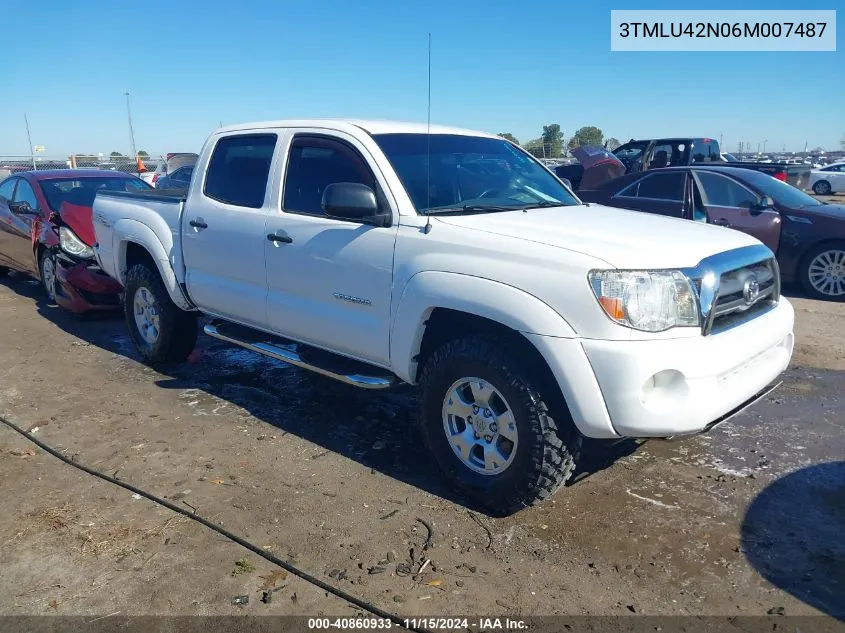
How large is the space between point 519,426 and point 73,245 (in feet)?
21.1

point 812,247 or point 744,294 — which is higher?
point 744,294

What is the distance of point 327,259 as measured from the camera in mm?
4203

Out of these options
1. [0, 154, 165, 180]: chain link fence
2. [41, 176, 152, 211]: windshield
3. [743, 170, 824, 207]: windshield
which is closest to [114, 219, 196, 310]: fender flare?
[41, 176, 152, 211]: windshield

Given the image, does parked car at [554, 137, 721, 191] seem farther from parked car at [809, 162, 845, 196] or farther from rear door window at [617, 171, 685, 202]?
parked car at [809, 162, 845, 196]

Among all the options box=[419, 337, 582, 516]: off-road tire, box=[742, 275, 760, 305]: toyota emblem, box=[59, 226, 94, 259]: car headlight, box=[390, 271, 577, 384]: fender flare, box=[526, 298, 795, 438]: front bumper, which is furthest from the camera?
box=[59, 226, 94, 259]: car headlight

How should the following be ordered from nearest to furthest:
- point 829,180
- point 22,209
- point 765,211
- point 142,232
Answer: point 142,232
point 22,209
point 765,211
point 829,180

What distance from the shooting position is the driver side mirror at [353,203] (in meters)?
3.85

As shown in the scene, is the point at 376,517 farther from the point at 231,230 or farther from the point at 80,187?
the point at 80,187

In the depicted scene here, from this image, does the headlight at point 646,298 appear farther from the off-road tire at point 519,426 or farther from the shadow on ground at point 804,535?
the shadow on ground at point 804,535

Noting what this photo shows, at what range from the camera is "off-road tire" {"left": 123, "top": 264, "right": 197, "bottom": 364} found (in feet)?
19.1

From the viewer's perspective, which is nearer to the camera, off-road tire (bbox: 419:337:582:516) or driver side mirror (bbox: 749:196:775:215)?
off-road tire (bbox: 419:337:582:516)

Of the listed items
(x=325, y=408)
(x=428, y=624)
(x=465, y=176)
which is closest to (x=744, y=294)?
(x=465, y=176)

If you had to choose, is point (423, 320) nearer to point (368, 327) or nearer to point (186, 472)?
point (368, 327)

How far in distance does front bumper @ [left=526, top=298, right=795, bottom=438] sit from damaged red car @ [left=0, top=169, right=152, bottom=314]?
6022 millimetres
